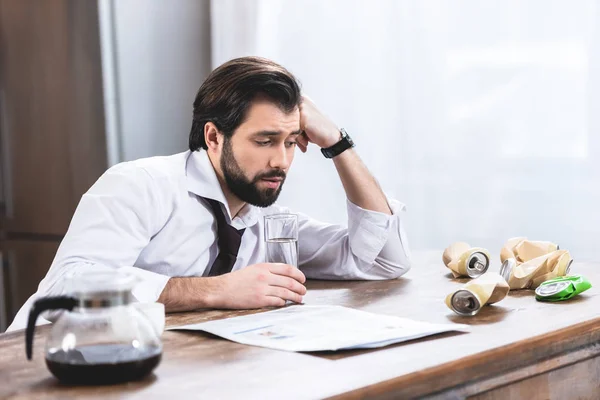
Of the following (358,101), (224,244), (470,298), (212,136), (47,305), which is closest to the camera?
(47,305)

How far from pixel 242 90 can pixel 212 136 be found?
14 cm

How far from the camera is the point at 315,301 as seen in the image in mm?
1704

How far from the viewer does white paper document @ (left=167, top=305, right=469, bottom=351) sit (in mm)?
1283

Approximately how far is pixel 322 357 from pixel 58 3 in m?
2.31

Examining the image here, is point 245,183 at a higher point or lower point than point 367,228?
higher

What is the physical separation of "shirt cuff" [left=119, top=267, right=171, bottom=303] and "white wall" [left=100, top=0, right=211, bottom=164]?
1520 millimetres

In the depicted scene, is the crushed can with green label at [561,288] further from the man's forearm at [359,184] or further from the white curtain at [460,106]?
the white curtain at [460,106]

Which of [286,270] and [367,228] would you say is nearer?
[286,270]

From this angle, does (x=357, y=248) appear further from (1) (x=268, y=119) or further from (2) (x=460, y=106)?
(2) (x=460, y=106)

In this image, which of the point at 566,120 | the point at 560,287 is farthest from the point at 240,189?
the point at 566,120

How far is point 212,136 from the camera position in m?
2.01

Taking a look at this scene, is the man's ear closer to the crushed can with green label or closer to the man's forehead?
the man's forehead

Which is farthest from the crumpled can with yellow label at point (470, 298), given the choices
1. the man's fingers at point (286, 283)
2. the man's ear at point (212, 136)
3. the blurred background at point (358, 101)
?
the blurred background at point (358, 101)

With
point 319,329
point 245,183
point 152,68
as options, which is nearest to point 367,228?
point 245,183
